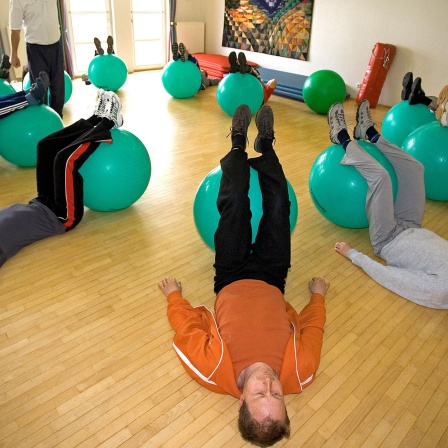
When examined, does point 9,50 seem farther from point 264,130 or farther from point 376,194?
point 376,194

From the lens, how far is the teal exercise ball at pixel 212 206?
6.93 feet

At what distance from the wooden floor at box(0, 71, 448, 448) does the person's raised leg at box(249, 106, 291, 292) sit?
0.35 m

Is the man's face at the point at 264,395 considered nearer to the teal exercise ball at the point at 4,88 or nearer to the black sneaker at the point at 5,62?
the teal exercise ball at the point at 4,88

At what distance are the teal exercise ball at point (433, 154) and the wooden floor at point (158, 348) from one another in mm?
264

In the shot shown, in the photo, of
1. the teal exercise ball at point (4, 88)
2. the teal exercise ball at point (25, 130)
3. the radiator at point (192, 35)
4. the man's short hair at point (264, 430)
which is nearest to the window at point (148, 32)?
the radiator at point (192, 35)

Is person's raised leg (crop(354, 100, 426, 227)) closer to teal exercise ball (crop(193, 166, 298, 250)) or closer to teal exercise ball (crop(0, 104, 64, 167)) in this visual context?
teal exercise ball (crop(193, 166, 298, 250))

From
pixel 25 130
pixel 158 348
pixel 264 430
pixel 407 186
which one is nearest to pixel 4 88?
pixel 25 130

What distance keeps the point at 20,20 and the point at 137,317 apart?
134 inches

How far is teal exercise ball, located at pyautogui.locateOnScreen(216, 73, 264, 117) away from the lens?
16.3 ft

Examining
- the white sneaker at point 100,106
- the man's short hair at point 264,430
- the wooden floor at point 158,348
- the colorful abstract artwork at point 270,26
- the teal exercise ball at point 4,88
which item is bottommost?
the wooden floor at point 158,348

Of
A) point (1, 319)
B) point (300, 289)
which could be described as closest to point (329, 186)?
point (300, 289)

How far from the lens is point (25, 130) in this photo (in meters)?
3.19

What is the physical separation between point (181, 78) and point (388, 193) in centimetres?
415

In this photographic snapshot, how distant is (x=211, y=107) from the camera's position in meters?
5.64
